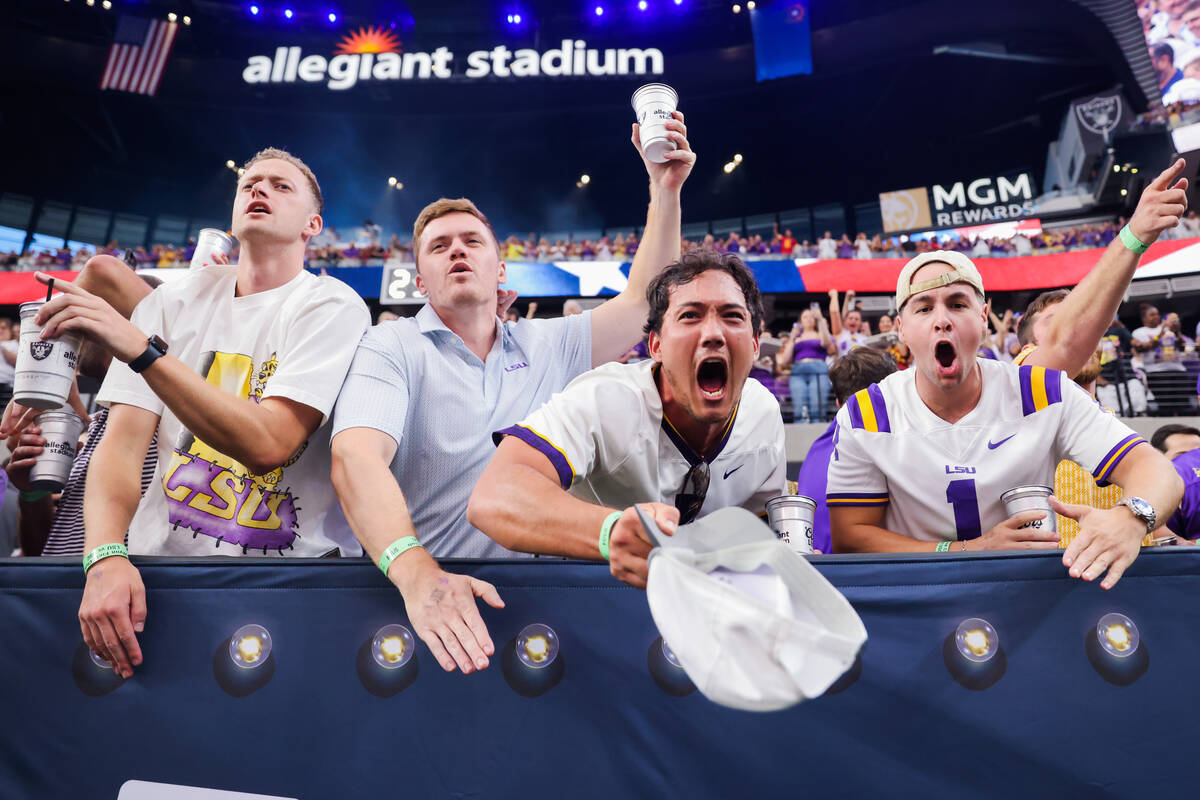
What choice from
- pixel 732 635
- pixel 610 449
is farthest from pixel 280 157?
pixel 732 635

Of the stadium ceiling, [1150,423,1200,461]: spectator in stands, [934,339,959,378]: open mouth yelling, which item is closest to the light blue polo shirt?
[934,339,959,378]: open mouth yelling

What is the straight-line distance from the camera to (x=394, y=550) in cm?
168

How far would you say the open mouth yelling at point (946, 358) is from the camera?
98.3 inches

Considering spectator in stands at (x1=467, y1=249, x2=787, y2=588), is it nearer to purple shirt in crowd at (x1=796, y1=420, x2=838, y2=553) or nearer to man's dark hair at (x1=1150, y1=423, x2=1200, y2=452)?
purple shirt in crowd at (x1=796, y1=420, x2=838, y2=553)

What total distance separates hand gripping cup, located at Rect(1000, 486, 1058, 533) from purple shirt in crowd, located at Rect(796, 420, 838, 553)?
0.84 metres

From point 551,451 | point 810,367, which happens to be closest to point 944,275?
point 551,451

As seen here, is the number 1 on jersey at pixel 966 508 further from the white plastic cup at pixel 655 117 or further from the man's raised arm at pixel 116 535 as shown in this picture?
the man's raised arm at pixel 116 535

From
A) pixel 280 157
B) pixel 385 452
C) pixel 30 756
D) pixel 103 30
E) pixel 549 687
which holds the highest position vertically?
pixel 103 30

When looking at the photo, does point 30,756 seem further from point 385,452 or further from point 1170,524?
point 1170,524

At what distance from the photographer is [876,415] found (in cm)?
255

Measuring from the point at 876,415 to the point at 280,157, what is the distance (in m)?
2.21

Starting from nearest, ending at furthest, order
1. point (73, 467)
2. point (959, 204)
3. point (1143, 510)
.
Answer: point (1143, 510), point (73, 467), point (959, 204)

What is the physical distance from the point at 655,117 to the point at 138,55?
26477 millimetres

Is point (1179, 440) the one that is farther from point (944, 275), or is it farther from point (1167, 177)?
point (944, 275)
